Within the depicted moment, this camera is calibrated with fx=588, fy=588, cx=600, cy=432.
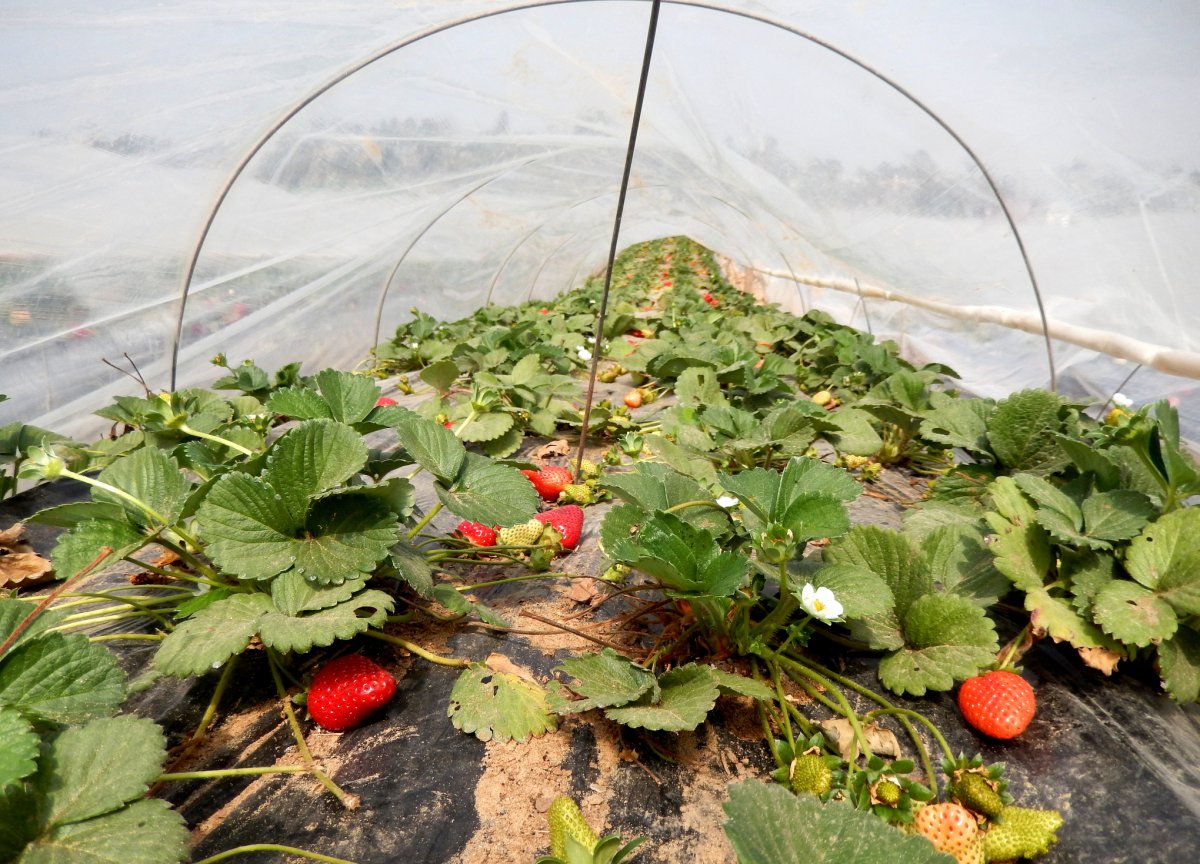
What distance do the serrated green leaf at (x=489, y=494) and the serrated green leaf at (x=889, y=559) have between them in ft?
2.14

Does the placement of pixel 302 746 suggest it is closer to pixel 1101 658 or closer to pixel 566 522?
pixel 566 522

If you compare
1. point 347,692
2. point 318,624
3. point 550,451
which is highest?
point 318,624

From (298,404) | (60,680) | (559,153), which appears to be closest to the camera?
(60,680)

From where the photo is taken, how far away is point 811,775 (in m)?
0.93

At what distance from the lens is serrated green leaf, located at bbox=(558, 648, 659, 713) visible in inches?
38.0

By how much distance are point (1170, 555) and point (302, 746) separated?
1635mm

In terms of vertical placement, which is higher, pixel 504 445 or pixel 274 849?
pixel 274 849

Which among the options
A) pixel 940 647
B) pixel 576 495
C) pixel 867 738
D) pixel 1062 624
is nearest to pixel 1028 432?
pixel 1062 624

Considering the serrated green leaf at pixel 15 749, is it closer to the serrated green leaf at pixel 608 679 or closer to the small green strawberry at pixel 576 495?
the serrated green leaf at pixel 608 679

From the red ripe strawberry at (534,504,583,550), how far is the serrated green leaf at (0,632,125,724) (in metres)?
1.01

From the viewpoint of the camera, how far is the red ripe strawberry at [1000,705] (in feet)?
3.39

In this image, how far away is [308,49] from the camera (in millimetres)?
2490

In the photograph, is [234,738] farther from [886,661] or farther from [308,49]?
[308,49]

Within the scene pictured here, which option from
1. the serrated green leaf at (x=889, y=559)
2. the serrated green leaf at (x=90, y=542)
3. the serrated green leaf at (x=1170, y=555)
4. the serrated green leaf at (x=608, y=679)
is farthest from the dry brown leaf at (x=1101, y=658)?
the serrated green leaf at (x=90, y=542)
